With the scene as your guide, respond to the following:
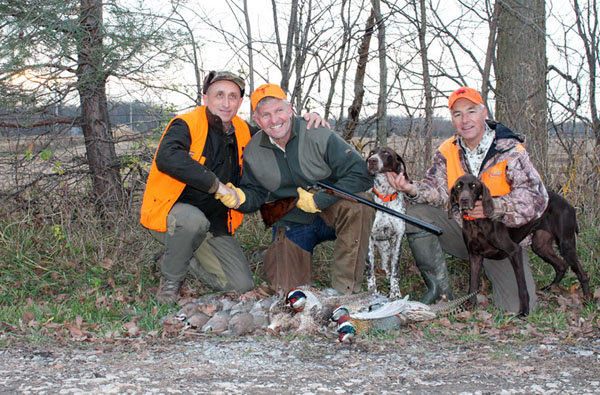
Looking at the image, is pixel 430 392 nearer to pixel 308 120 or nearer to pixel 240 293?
pixel 240 293

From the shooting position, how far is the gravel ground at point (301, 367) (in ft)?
10.1

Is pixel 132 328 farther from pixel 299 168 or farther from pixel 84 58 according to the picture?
pixel 84 58

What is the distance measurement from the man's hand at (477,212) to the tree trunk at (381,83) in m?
3.38

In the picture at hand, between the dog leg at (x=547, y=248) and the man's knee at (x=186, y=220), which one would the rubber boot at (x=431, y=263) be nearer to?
the dog leg at (x=547, y=248)

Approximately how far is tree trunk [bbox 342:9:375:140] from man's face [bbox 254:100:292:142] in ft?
9.68

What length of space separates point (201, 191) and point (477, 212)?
87.7 inches

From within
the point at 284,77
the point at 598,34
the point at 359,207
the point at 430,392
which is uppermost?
the point at 598,34

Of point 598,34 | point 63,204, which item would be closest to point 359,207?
point 63,204

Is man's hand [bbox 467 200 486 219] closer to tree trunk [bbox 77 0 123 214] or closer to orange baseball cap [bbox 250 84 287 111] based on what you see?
orange baseball cap [bbox 250 84 287 111]

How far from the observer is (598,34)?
7254 mm

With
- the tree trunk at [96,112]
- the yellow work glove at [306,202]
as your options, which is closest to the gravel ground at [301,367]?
the yellow work glove at [306,202]

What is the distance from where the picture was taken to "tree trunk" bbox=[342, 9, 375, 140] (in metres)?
7.69

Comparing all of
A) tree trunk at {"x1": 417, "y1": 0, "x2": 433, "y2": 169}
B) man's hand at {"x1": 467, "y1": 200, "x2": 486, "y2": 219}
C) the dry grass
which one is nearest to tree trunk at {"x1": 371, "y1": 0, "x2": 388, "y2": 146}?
tree trunk at {"x1": 417, "y1": 0, "x2": 433, "y2": 169}

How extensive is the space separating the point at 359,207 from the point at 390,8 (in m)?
3.61
